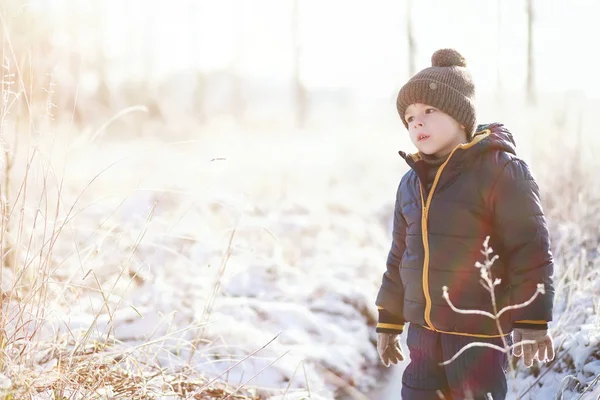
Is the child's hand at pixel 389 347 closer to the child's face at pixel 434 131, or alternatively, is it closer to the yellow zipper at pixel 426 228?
the yellow zipper at pixel 426 228

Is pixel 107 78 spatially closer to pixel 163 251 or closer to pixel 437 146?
pixel 163 251

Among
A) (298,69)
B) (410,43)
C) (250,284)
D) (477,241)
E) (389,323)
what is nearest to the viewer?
(477,241)

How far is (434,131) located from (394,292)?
2.19 ft

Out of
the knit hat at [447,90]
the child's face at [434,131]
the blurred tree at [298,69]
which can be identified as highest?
the knit hat at [447,90]

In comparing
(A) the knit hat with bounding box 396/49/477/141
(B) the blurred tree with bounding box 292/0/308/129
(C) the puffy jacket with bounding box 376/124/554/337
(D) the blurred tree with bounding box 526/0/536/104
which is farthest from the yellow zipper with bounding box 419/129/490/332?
(B) the blurred tree with bounding box 292/0/308/129

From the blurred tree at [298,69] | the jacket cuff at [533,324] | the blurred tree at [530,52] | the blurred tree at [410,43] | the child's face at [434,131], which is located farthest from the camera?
the blurred tree at [298,69]

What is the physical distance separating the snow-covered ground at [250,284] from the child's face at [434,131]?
0.76m

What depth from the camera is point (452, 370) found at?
7.09ft

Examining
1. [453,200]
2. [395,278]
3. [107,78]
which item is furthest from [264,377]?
[107,78]

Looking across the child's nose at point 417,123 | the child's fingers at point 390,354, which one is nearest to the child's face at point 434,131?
the child's nose at point 417,123

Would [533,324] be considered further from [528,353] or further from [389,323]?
[389,323]

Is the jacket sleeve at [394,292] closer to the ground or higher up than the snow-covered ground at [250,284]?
higher up

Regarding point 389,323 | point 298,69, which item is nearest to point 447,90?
point 389,323

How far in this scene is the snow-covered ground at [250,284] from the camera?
258 centimetres
